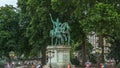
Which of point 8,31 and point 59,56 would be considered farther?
point 8,31

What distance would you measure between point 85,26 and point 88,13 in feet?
7.87

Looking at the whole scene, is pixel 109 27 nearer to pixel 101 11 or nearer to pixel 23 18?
pixel 101 11

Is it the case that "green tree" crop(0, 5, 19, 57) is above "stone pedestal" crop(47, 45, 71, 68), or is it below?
above

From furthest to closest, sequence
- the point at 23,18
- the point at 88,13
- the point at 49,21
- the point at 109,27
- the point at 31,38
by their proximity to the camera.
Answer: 1. the point at 23,18
2. the point at 31,38
3. the point at 49,21
4. the point at 88,13
5. the point at 109,27

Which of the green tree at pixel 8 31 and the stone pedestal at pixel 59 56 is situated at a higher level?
the green tree at pixel 8 31

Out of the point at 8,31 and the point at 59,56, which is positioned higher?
the point at 8,31

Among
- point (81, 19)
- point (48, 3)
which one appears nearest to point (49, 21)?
point (48, 3)

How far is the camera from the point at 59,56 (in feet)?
168

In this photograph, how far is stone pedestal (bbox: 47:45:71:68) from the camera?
5059 cm

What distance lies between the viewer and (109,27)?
1927 inches

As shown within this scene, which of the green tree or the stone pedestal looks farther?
the green tree

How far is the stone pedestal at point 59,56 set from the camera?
166 ft

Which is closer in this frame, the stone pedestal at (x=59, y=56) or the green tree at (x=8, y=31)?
the stone pedestal at (x=59, y=56)

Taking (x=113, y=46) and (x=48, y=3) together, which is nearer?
(x=48, y=3)
